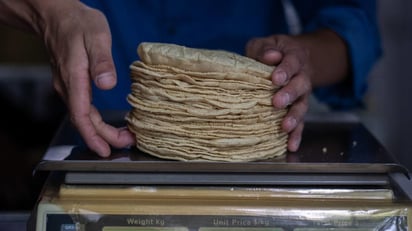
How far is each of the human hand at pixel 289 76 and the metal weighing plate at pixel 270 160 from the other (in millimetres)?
41

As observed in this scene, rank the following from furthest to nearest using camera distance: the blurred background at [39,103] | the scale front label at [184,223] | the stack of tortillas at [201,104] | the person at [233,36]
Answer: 1. the blurred background at [39,103]
2. the person at [233,36]
3. the stack of tortillas at [201,104]
4. the scale front label at [184,223]

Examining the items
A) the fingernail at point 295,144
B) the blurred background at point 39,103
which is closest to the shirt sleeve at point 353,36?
the fingernail at point 295,144

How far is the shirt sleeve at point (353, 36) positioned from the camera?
1.61 m

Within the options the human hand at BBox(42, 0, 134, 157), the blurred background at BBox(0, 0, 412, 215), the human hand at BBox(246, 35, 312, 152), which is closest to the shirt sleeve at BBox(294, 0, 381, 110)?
the human hand at BBox(246, 35, 312, 152)

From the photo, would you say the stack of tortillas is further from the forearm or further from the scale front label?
the forearm

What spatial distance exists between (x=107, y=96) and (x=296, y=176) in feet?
2.23

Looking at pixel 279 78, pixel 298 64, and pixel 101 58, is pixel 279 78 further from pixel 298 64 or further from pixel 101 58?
pixel 101 58

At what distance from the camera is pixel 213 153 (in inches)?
42.7

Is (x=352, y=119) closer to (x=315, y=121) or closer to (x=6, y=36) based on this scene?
(x=315, y=121)

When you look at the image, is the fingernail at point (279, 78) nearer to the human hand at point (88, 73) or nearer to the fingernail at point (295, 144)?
the fingernail at point (295, 144)

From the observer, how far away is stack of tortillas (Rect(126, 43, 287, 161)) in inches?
42.0

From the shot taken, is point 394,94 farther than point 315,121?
Yes

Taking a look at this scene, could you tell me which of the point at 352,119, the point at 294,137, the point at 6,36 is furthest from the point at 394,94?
the point at 294,137

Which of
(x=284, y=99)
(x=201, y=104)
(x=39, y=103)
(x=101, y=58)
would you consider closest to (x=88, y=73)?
(x=101, y=58)
